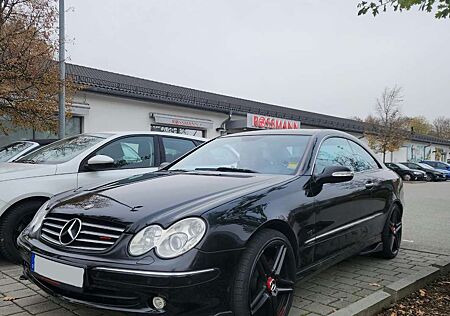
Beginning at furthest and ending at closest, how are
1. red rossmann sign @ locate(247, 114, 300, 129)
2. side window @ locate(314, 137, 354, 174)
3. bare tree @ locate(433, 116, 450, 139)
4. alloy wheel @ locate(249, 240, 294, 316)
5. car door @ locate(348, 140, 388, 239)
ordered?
bare tree @ locate(433, 116, 450, 139), red rossmann sign @ locate(247, 114, 300, 129), car door @ locate(348, 140, 388, 239), side window @ locate(314, 137, 354, 174), alloy wheel @ locate(249, 240, 294, 316)

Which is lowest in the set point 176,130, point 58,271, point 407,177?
point 407,177

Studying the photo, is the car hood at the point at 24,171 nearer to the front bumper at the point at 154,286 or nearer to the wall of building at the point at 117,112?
the front bumper at the point at 154,286

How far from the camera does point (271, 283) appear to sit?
2779 millimetres

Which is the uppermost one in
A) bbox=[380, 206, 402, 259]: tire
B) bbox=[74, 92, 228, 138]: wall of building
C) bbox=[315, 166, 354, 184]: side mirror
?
bbox=[74, 92, 228, 138]: wall of building

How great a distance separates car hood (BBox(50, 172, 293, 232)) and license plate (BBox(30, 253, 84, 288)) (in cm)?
34

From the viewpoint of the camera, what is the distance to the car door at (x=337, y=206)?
3.42 meters

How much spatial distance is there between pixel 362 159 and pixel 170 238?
301 centimetres

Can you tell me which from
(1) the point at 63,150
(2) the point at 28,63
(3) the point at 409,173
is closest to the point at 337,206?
(1) the point at 63,150

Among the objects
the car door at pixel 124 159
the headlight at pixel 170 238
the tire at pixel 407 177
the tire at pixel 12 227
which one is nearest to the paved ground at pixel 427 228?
the car door at pixel 124 159

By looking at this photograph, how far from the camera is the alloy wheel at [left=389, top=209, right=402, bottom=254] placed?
4.89 meters

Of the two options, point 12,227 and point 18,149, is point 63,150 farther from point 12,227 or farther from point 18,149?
point 18,149

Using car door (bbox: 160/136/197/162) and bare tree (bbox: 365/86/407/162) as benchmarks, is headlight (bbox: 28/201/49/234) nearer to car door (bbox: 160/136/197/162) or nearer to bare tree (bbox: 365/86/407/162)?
car door (bbox: 160/136/197/162)

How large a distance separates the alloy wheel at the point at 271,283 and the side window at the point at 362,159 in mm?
1854

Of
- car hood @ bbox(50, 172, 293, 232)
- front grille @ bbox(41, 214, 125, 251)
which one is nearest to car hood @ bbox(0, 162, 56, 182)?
car hood @ bbox(50, 172, 293, 232)
